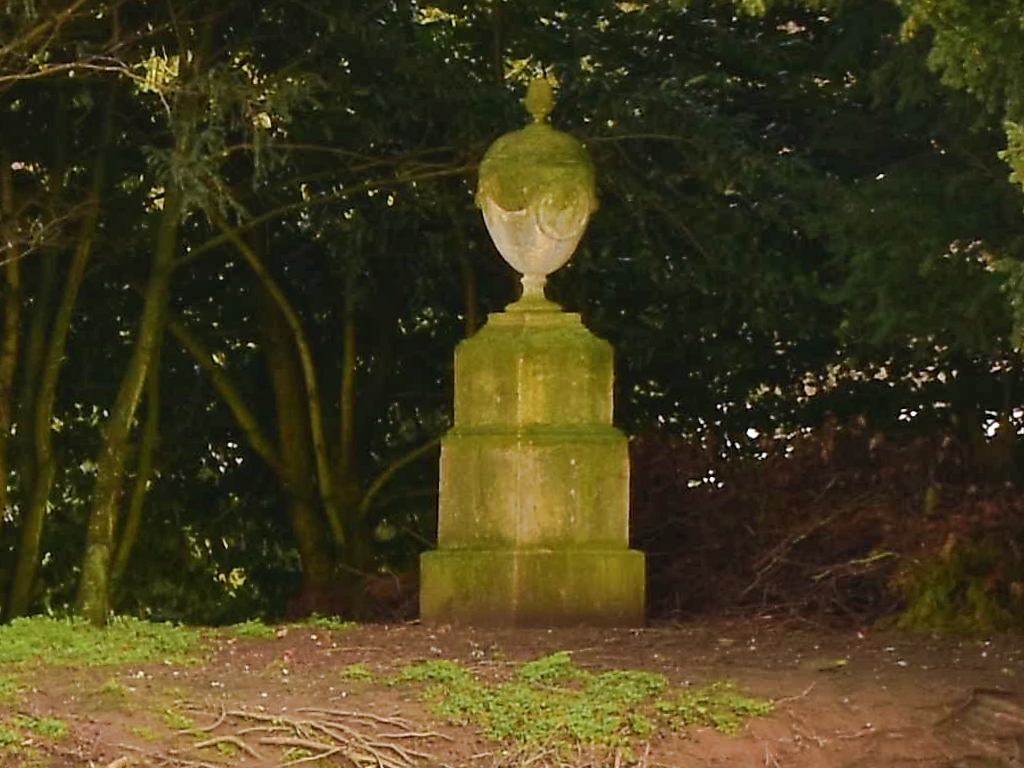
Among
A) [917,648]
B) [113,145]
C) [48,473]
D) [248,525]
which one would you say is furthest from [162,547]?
[917,648]

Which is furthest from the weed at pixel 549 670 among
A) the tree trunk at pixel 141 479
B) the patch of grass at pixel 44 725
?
the tree trunk at pixel 141 479

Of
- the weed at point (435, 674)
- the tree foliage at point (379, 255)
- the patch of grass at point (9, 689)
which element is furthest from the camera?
the tree foliage at point (379, 255)

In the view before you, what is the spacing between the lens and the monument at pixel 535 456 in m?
11.4

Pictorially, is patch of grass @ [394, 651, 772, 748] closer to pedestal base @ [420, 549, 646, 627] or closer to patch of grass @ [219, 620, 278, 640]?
patch of grass @ [219, 620, 278, 640]

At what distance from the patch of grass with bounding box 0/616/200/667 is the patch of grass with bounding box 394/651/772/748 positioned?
129 cm

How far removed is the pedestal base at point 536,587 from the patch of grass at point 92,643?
1.30 meters

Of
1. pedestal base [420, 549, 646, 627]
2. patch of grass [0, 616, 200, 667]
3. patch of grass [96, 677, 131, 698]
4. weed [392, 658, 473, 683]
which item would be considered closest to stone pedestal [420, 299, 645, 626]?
pedestal base [420, 549, 646, 627]

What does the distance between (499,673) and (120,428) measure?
5206 mm

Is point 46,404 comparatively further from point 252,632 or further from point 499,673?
point 499,673

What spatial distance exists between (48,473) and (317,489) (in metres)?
2.10

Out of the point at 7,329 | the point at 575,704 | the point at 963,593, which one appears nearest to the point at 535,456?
the point at 963,593

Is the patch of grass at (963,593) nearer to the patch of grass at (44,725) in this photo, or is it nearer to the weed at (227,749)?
the weed at (227,749)

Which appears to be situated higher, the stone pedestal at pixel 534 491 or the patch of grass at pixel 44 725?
the stone pedestal at pixel 534 491

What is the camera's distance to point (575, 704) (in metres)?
8.85
